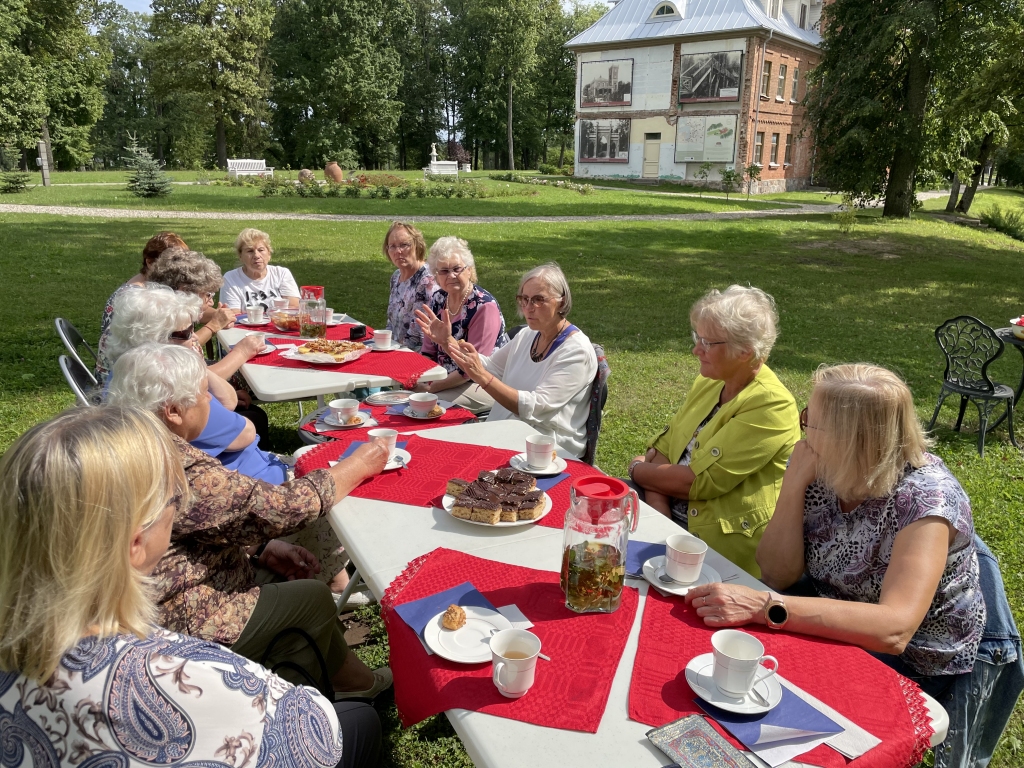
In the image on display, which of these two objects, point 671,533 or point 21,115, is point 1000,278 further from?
point 21,115

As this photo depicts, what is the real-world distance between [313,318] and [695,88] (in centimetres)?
3353

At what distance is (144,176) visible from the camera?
2069cm

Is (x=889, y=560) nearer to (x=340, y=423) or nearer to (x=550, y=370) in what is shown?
(x=550, y=370)

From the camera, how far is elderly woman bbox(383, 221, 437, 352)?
5426 mm

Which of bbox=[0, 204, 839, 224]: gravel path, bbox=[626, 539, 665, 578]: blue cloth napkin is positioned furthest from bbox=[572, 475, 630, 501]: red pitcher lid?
bbox=[0, 204, 839, 224]: gravel path

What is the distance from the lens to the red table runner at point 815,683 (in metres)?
1.50

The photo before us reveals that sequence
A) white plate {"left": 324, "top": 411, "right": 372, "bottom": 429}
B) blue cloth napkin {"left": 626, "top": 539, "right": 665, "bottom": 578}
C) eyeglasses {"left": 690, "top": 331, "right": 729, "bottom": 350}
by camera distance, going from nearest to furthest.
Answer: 1. blue cloth napkin {"left": 626, "top": 539, "right": 665, "bottom": 578}
2. eyeglasses {"left": 690, "top": 331, "right": 729, "bottom": 350}
3. white plate {"left": 324, "top": 411, "right": 372, "bottom": 429}

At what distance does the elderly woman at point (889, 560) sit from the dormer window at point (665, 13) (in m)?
37.6

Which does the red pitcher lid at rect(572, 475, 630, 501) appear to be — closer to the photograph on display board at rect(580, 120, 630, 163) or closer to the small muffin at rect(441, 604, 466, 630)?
the small muffin at rect(441, 604, 466, 630)

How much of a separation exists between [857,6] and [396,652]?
2373 cm

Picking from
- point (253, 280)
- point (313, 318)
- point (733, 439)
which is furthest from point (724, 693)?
point (253, 280)

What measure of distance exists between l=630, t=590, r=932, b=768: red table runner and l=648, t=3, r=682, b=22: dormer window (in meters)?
38.1

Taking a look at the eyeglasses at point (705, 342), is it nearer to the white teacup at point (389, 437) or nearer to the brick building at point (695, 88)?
the white teacup at point (389, 437)

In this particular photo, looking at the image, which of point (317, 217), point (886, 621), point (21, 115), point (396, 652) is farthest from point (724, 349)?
point (21, 115)
